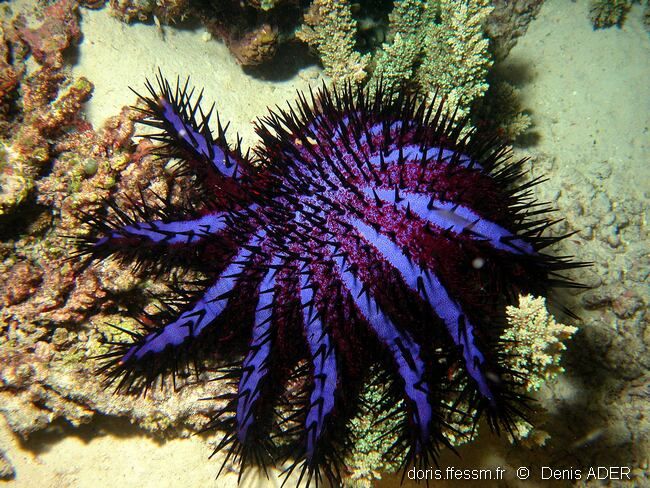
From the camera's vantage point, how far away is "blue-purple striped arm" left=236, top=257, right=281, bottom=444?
2.83m

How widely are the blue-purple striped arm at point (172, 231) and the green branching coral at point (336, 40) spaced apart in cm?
266

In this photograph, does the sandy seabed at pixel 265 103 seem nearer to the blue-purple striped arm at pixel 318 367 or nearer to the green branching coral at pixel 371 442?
the green branching coral at pixel 371 442

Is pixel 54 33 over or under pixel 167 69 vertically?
under

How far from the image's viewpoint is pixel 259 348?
285 centimetres

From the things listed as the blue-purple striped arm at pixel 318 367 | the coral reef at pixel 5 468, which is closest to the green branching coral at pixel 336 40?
the blue-purple striped arm at pixel 318 367

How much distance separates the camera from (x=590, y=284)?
478cm

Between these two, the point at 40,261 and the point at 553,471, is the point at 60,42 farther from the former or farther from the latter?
the point at 553,471

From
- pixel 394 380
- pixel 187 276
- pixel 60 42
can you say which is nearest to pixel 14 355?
pixel 187 276

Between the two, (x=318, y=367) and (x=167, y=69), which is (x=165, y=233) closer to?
(x=318, y=367)

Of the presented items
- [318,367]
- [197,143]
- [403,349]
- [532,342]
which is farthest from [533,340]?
[197,143]

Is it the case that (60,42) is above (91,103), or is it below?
above

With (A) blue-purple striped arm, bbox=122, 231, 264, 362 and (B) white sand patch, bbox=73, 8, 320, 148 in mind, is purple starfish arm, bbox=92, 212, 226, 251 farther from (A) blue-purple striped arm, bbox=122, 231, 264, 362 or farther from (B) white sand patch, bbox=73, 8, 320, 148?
(B) white sand patch, bbox=73, 8, 320, 148

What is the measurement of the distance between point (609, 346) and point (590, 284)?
746 millimetres

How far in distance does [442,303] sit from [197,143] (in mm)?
2363
